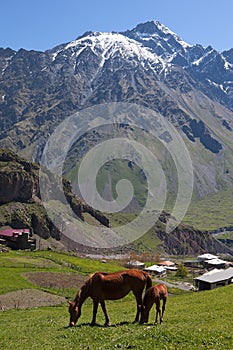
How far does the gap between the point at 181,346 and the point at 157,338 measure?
1574 mm

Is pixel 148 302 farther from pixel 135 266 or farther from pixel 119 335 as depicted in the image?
pixel 135 266

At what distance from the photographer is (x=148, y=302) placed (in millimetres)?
21141

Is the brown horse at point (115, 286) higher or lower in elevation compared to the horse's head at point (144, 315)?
higher

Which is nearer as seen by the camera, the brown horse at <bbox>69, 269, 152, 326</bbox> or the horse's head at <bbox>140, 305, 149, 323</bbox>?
the horse's head at <bbox>140, 305, 149, 323</bbox>

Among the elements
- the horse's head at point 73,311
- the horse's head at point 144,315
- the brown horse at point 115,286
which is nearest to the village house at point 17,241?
the horse's head at point 73,311

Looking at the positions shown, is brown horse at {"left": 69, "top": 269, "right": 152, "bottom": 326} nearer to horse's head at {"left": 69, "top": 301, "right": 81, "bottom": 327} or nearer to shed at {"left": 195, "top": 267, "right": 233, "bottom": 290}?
horse's head at {"left": 69, "top": 301, "right": 81, "bottom": 327}

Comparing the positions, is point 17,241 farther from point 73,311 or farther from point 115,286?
point 115,286

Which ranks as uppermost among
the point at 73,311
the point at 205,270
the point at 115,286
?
the point at 115,286

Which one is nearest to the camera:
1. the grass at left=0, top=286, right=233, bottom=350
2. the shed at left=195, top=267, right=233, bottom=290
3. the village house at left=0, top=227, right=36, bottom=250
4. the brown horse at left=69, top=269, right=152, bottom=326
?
the grass at left=0, top=286, right=233, bottom=350

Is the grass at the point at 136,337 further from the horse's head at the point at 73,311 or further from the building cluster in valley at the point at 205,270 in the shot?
the building cluster in valley at the point at 205,270

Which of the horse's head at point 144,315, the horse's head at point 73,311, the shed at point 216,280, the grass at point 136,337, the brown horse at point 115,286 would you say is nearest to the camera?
the grass at point 136,337

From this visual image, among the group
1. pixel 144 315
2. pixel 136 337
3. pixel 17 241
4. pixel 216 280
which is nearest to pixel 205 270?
pixel 17 241

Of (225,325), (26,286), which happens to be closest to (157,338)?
(225,325)

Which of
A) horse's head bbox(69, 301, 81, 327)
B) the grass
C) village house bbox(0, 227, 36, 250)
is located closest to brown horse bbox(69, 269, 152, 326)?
horse's head bbox(69, 301, 81, 327)
